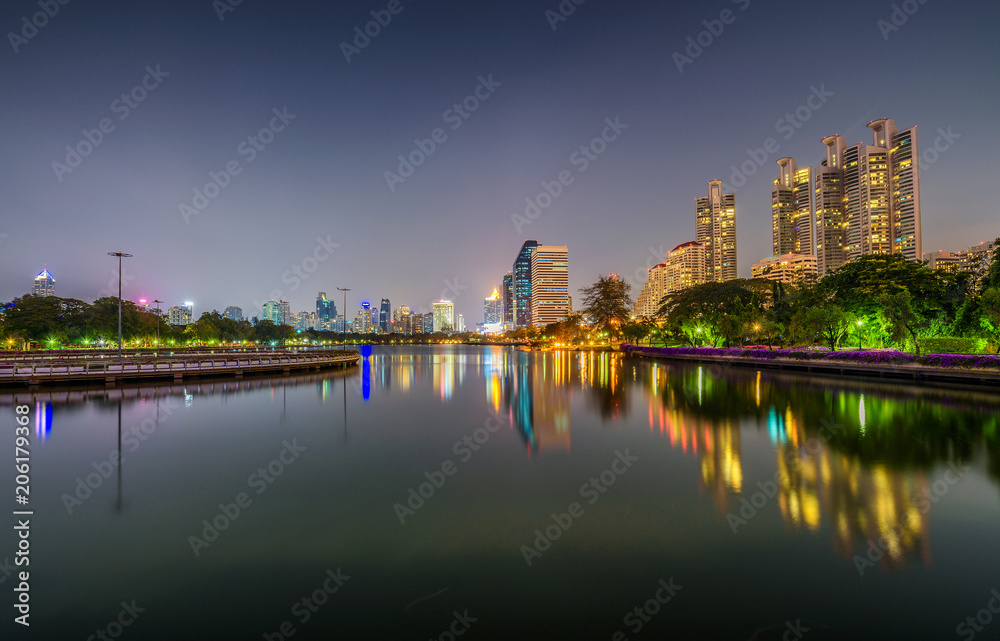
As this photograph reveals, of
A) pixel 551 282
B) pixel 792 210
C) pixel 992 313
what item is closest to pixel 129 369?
pixel 992 313

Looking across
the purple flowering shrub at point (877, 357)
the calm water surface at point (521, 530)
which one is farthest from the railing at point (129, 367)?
the purple flowering shrub at point (877, 357)

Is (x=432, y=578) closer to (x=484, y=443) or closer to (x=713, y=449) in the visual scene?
(x=484, y=443)

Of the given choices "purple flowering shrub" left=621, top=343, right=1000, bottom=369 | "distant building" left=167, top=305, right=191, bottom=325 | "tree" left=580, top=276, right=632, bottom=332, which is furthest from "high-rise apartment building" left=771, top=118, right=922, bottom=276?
"distant building" left=167, top=305, right=191, bottom=325

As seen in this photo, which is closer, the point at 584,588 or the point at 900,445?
the point at 584,588

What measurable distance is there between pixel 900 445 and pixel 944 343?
28135 millimetres

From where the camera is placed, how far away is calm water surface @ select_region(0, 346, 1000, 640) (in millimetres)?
4441

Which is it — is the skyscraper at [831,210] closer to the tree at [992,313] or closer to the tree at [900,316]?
the tree at [900,316]

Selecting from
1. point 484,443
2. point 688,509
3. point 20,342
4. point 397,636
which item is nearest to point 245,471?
point 484,443

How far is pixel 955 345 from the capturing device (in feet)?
97.8

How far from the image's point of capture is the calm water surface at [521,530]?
444cm

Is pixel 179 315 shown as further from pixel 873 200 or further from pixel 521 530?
pixel 873 200

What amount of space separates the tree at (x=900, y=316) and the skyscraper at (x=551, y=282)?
514ft

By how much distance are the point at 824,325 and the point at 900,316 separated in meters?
5.79

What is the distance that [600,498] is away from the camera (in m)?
7.62
